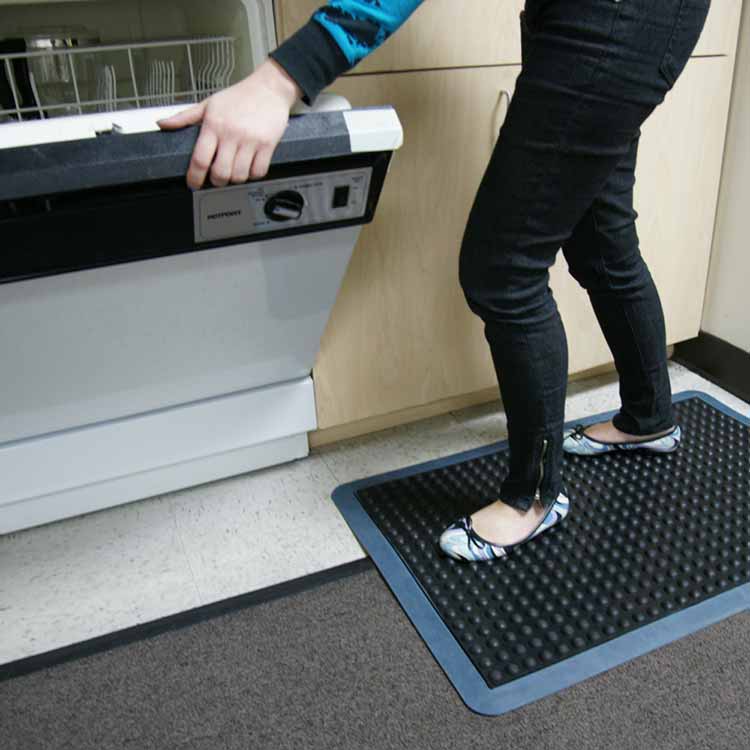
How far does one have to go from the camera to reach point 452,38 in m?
1.17

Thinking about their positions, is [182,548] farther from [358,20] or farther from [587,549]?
[358,20]

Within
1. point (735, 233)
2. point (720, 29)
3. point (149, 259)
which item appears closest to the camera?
point (149, 259)

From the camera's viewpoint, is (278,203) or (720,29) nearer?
(278,203)

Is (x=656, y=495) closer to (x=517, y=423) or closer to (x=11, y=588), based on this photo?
(x=517, y=423)

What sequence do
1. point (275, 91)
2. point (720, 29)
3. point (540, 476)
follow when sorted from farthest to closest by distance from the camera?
point (720, 29) < point (540, 476) < point (275, 91)

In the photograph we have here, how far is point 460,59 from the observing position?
1183 mm

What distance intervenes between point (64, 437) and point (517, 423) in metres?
0.72

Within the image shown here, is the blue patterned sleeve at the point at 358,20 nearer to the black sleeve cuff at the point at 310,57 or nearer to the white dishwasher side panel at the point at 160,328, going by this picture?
the black sleeve cuff at the point at 310,57

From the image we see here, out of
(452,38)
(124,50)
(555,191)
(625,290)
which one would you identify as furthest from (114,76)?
(625,290)

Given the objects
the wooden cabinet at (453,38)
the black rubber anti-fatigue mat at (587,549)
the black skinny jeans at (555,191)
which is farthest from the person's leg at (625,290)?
the wooden cabinet at (453,38)

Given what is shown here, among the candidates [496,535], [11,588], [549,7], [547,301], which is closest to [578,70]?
[549,7]

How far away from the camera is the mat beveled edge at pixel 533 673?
964mm

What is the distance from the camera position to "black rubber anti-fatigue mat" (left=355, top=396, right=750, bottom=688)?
1.05m

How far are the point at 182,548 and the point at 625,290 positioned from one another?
86 centimetres
